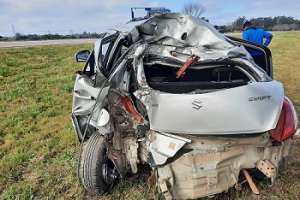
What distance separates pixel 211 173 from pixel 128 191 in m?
1.13

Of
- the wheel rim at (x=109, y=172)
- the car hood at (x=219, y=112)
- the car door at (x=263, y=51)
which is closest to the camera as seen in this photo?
the car hood at (x=219, y=112)

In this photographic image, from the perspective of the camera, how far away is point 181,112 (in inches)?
113

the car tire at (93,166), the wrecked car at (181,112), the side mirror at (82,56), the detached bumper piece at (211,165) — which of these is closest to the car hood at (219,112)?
the wrecked car at (181,112)

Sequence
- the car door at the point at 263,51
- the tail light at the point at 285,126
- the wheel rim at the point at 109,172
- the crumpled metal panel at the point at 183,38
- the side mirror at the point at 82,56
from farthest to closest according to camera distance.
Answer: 1. the side mirror at the point at 82,56
2. the car door at the point at 263,51
3. the wheel rim at the point at 109,172
4. the crumpled metal panel at the point at 183,38
5. the tail light at the point at 285,126

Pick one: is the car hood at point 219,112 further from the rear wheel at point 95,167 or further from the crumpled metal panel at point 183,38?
the rear wheel at point 95,167

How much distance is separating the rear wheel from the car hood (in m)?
0.89

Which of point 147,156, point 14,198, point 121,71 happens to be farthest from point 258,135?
point 14,198

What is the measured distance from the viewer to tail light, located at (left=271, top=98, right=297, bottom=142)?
3047 mm

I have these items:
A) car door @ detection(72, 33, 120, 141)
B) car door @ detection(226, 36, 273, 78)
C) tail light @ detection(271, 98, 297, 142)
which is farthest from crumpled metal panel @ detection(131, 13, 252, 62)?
tail light @ detection(271, 98, 297, 142)

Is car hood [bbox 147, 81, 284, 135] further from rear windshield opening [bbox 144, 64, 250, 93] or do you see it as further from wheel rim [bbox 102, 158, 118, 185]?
wheel rim [bbox 102, 158, 118, 185]

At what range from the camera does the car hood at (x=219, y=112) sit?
2.85 meters

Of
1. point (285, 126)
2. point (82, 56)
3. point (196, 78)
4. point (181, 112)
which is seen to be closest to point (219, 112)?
point (181, 112)

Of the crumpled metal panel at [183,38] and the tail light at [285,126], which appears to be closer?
the tail light at [285,126]

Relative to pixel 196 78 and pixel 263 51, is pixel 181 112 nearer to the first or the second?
pixel 196 78
